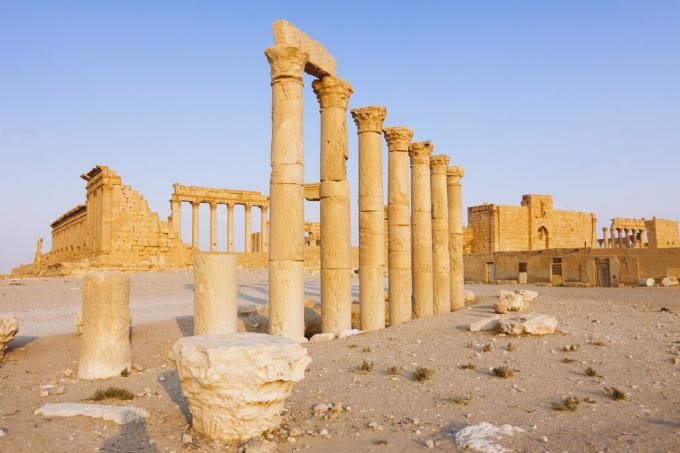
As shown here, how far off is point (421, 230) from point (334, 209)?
18.1ft

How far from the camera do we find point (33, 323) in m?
14.8

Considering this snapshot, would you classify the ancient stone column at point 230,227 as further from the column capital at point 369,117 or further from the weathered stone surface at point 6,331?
the weathered stone surface at point 6,331

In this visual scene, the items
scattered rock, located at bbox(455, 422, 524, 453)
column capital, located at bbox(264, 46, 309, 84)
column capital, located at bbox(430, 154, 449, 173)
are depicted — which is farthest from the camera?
column capital, located at bbox(430, 154, 449, 173)

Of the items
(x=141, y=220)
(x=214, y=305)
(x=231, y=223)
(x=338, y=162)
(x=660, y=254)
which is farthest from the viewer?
(x=231, y=223)

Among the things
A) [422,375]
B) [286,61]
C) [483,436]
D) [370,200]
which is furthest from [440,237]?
[483,436]

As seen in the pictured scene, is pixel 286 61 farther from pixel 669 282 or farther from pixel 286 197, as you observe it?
pixel 669 282

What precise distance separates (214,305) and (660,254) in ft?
76.8

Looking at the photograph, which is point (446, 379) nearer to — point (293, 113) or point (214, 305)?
point (214, 305)

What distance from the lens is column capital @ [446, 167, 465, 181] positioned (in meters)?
21.5

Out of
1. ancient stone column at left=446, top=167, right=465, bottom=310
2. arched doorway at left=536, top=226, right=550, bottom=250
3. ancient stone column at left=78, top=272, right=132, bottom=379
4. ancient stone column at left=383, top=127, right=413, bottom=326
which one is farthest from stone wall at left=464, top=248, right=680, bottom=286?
ancient stone column at left=78, top=272, right=132, bottom=379

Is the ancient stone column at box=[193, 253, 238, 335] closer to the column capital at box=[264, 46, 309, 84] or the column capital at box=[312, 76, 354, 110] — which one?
the column capital at box=[264, 46, 309, 84]

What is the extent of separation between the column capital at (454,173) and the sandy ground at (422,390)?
8.76 metres

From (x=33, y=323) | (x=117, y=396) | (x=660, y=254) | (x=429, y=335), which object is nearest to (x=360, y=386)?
(x=117, y=396)

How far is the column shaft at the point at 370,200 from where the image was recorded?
14500mm
